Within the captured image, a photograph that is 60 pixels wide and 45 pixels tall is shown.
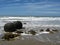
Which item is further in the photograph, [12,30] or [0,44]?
[12,30]

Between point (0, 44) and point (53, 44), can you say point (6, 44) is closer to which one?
point (0, 44)

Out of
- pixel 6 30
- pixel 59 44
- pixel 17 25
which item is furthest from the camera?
pixel 17 25

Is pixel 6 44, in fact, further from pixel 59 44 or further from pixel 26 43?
pixel 59 44

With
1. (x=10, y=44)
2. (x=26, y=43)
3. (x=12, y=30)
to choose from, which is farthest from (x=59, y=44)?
(x=12, y=30)

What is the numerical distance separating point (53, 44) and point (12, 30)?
33.2 ft

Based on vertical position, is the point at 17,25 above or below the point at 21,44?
below

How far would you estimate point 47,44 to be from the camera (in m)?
12.3

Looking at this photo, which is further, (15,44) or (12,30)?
(12,30)

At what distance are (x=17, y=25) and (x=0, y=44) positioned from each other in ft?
39.6

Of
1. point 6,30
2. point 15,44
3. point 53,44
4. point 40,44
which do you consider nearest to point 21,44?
point 15,44

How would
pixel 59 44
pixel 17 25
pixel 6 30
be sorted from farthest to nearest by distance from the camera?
1. pixel 17 25
2. pixel 6 30
3. pixel 59 44

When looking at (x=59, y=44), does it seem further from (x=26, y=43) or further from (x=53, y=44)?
(x=26, y=43)

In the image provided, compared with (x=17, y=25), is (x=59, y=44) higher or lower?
higher

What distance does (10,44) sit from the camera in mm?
12352
